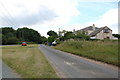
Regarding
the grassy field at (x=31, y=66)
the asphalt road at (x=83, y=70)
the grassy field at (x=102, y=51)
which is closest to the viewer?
the grassy field at (x=31, y=66)

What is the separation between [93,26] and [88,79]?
179 feet

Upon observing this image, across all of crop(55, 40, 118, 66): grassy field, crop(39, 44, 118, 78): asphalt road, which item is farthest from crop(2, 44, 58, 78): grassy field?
crop(55, 40, 118, 66): grassy field

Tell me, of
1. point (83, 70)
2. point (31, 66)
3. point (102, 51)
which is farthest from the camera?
point (102, 51)

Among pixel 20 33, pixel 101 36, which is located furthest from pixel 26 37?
pixel 101 36

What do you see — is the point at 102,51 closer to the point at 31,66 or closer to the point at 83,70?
the point at 83,70

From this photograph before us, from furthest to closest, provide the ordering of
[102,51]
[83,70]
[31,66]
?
[102,51]
[31,66]
[83,70]

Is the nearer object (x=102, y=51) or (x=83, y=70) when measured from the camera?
(x=83, y=70)

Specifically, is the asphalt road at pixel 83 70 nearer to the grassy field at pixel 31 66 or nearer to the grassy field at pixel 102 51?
the grassy field at pixel 31 66

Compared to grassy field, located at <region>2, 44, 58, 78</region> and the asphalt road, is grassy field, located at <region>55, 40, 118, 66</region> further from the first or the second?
grassy field, located at <region>2, 44, 58, 78</region>

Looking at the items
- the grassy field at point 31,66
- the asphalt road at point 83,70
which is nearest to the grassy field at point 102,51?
the asphalt road at point 83,70

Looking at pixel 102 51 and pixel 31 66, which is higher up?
pixel 102 51

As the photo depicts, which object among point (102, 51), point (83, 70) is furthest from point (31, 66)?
point (102, 51)

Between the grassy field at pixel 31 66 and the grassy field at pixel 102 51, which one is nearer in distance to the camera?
the grassy field at pixel 31 66

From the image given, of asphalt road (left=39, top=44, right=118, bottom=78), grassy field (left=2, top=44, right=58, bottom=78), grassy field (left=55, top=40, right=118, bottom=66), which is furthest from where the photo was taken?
grassy field (left=55, top=40, right=118, bottom=66)
